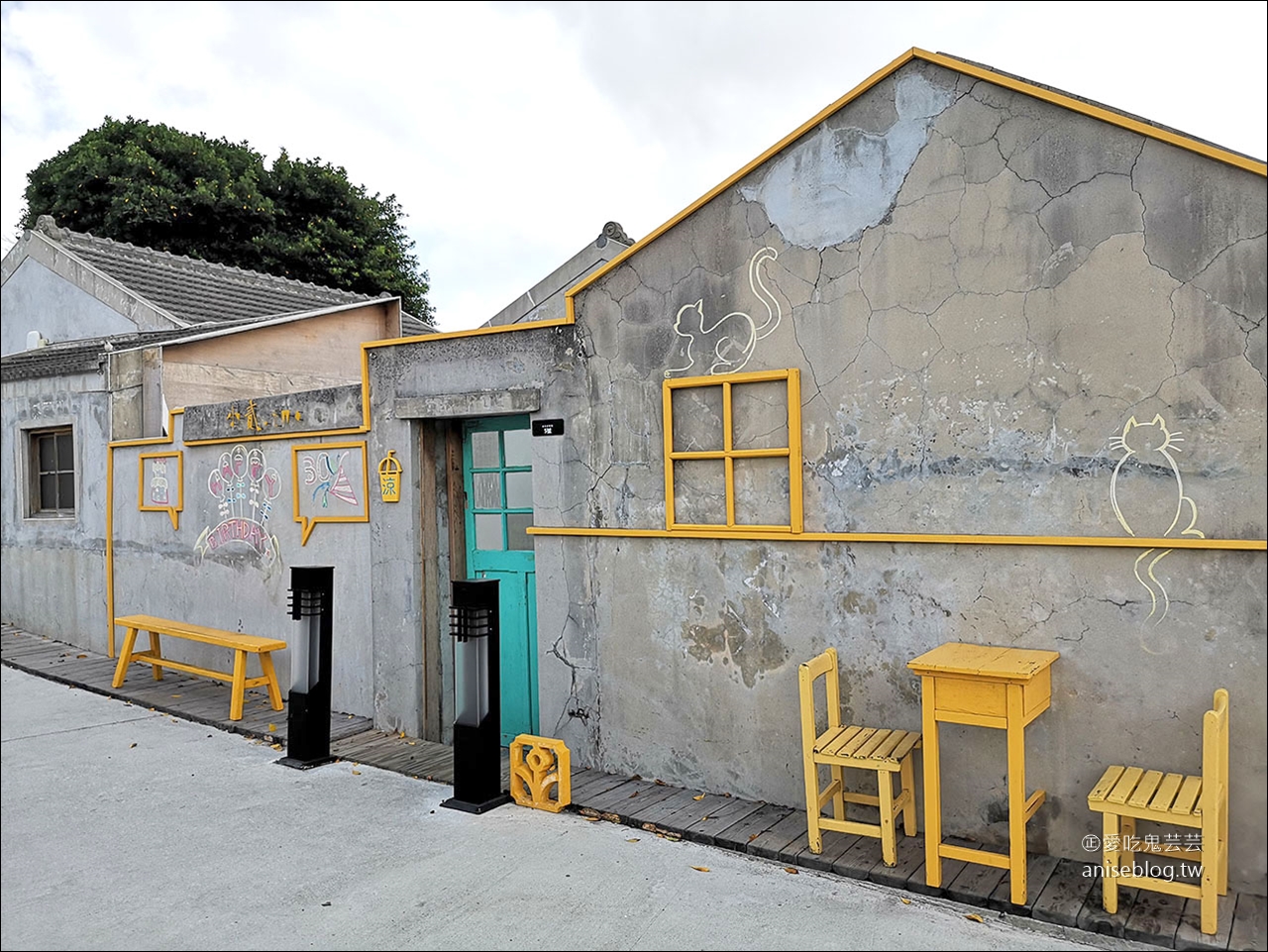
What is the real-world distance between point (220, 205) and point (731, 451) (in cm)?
1838

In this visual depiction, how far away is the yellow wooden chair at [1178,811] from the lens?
353cm

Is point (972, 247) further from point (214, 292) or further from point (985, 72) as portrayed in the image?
point (214, 292)

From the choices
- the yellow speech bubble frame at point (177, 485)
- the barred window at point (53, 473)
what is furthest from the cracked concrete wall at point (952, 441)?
the barred window at point (53, 473)

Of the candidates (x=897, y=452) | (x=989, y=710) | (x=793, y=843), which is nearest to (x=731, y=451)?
(x=897, y=452)

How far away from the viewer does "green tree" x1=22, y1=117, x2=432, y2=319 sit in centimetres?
1934

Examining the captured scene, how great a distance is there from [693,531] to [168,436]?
19.4 ft

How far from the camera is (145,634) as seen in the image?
955 centimetres

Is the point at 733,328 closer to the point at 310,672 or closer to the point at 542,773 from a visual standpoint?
the point at 542,773

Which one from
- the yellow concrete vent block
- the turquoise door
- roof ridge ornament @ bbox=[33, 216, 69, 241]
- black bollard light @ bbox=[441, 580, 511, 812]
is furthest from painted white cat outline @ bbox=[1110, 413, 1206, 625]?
roof ridge ornament @ bbox=[33, 216, 69, 241]

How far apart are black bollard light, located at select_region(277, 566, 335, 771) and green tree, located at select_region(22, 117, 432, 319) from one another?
16026 millimetres

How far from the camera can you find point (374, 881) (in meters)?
4.38

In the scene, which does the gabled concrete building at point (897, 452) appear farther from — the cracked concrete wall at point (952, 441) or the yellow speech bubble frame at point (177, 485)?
the yellow speech bubble frame at point (177, 485)

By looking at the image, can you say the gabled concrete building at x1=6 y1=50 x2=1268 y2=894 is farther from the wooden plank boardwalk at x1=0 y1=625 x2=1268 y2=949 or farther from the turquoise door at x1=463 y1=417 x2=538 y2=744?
the wooden plank boardwalk at x1=0 y1=625 x2=1268 y2=949

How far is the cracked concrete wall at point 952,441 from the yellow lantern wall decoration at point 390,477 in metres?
1.58
